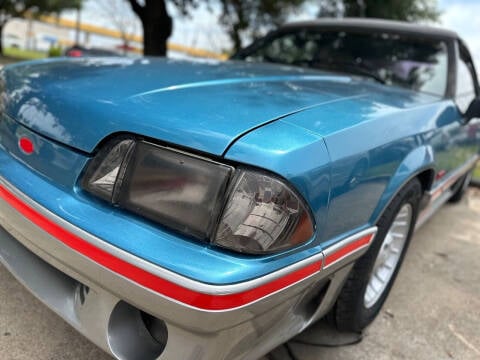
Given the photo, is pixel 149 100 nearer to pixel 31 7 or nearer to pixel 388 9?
pixel 388 9

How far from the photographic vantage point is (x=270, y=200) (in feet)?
4.02

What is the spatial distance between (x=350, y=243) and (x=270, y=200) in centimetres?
44

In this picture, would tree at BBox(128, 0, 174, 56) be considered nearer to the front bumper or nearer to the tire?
the tire

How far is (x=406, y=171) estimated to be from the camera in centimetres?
182

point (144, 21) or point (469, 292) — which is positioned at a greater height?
point (144, 21)

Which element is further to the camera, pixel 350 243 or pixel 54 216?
pixel 350 243

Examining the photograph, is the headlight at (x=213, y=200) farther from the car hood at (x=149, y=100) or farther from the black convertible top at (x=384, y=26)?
the black convertible top at (x=384, y=26)

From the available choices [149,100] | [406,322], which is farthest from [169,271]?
[406,322]

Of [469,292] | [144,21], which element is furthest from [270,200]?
[144,21]

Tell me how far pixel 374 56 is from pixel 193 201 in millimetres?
2253

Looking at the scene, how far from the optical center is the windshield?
9.31 ft

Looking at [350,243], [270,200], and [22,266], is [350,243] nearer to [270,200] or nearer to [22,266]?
[270,200]

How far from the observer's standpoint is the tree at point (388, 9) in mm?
12898

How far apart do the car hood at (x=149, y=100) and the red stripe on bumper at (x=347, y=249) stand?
18.6 inches
